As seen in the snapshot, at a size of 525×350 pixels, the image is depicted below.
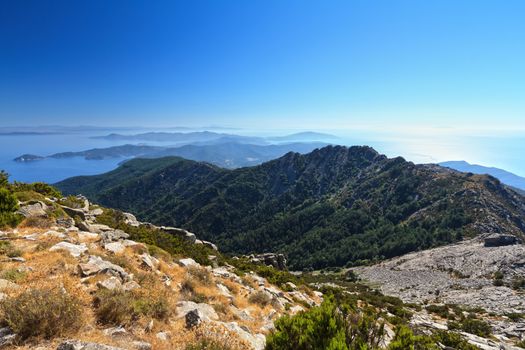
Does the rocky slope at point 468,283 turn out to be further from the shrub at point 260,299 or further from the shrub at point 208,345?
the shrub at point 208,345

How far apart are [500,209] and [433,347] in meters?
132

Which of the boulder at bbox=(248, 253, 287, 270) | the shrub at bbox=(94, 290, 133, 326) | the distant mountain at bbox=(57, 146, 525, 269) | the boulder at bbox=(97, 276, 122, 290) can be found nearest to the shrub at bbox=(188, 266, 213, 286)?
the boulder at bbox=(97, 276, 122, 290)

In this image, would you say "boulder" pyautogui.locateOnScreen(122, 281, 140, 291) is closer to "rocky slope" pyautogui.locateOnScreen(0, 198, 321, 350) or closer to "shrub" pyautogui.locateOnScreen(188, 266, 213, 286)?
"rocky slope" pyautogui.locateOnScreen(0, 198, 321, 350)

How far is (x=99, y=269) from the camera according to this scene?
31.7ft

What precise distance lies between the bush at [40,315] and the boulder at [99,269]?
3.08m

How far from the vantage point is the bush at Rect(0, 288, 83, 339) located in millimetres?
5766

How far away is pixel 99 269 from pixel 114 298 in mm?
2898

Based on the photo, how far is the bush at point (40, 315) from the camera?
5766mm

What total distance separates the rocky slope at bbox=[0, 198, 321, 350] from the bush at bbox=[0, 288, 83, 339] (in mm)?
22

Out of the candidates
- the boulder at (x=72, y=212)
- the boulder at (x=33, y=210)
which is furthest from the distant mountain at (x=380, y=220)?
the boulder at (x=33, y=210)

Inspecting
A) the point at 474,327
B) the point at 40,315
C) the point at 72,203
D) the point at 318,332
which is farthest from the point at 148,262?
the point at 474,327

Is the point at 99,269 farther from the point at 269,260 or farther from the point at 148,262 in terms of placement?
the point at 269,260

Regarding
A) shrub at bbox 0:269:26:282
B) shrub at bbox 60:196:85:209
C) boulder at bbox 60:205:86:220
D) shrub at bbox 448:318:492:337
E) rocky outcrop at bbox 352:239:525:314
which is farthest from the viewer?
rocky outcrop at bbox 352:239:525:314

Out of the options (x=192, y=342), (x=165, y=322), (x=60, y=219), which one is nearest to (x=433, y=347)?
(x=192, y=342)
